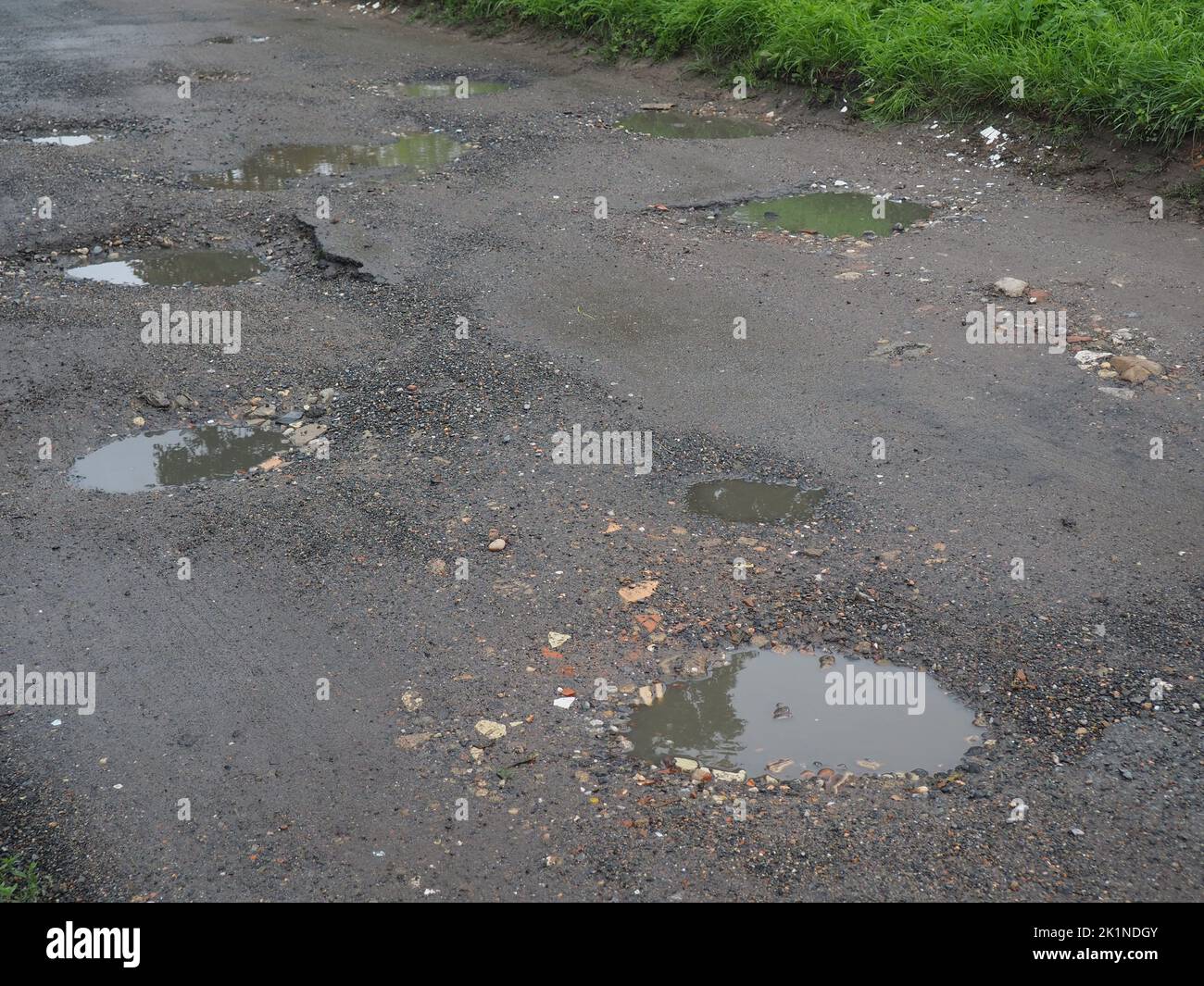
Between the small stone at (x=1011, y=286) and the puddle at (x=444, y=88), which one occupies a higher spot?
the puddle at (x=444, y=88)

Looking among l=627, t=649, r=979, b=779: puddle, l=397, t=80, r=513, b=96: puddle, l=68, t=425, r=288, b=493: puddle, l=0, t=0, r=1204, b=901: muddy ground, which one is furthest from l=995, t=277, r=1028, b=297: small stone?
l=397, t=80, r=513, b=96: puddle

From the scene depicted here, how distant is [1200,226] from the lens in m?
7.94

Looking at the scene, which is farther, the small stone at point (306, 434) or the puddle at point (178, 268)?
the puddle at point (178, 268)

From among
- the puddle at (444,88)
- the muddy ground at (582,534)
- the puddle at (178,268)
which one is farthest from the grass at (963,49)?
the puddle at (178,268)

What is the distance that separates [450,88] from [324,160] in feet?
9.23

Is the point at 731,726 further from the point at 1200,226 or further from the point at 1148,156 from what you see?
the point at 1148,156

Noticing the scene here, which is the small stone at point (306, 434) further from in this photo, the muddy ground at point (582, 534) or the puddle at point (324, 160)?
the puddle at point (324, 160)

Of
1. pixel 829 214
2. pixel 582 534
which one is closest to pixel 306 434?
pixel 582 534

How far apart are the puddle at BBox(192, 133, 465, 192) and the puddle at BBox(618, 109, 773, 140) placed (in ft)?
6.07

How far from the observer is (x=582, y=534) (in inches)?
197

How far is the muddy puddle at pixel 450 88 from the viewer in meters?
11.8

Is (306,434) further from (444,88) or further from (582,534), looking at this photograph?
(444,88)

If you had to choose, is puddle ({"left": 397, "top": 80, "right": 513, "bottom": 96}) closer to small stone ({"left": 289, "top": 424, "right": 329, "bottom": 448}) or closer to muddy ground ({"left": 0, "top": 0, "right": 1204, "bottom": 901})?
muddy ground ({"left": 0, "top": 0, "right": 1204, "bottom": 901})

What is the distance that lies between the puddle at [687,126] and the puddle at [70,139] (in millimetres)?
4987
